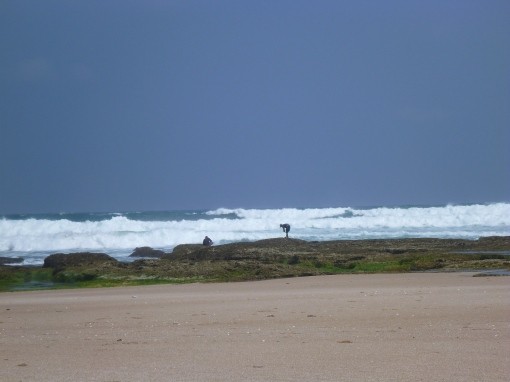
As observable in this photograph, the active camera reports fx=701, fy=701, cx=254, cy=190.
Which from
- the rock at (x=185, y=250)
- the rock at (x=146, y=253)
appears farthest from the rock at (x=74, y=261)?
the rock at (x=146, y=253)

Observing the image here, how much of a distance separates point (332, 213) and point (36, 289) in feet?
192

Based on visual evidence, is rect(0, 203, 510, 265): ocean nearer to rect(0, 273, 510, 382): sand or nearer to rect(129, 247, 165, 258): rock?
rect(129, 247, 165, 258): rock

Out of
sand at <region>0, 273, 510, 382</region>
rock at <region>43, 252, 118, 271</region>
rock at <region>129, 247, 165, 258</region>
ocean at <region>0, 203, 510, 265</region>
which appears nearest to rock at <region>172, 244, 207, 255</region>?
rock at <region>129, 247, 165, 258</region>

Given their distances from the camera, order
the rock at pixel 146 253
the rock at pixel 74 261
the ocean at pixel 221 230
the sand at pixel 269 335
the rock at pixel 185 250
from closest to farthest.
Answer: the sand at pixel 269 335
the rock at pixel 74 261
the rock at pixel 185 250
the rock at pixel 146 253
the ocean at pixel 221 230

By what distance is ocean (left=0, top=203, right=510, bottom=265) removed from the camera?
4144cm

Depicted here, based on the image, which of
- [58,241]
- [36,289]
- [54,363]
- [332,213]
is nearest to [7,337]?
[54,363]

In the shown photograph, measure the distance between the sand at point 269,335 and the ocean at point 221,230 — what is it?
19.1 meters

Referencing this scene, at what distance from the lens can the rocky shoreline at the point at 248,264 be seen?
66.2 feet

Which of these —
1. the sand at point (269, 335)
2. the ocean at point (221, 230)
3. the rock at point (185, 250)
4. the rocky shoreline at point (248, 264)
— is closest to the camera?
the sand at point (269, 335)

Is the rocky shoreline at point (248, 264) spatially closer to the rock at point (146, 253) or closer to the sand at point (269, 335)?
the rock at point (146, 253)

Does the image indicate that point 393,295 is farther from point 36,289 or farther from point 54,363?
point 36,289

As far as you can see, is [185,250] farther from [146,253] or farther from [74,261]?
[74,261]

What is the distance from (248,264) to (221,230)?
35461 mm

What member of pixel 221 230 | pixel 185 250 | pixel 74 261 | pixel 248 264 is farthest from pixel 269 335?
pixel 221 230
